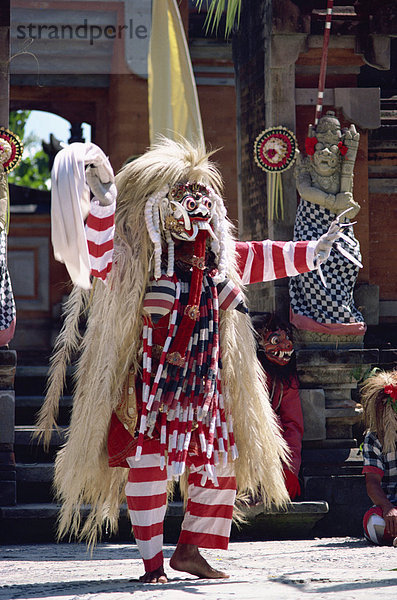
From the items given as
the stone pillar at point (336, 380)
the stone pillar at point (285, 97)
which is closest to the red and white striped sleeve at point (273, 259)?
the stone pillar at point (336, 380)

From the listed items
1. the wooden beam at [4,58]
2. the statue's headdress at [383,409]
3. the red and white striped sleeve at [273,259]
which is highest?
the wooden beam at [4,58]

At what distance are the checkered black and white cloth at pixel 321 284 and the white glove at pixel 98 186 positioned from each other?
112 inches

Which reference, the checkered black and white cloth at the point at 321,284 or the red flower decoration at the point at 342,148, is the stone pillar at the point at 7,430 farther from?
the red flower decoration at the point at 342,148

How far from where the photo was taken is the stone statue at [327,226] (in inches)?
270

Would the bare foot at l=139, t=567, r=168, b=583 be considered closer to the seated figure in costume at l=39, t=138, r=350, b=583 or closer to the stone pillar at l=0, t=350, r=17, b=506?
the seated figure in costume at l=39, t=138, r=350, b=583

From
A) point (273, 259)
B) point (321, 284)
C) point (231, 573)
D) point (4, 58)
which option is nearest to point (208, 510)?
point (231, 573)

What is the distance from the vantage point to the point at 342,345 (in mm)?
6863

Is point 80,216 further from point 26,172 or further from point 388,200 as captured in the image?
point 26,172

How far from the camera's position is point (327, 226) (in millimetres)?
6992

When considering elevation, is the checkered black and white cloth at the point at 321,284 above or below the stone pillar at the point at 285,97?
below

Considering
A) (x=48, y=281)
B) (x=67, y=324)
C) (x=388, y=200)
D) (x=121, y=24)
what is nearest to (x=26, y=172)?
(x=48, y=281)

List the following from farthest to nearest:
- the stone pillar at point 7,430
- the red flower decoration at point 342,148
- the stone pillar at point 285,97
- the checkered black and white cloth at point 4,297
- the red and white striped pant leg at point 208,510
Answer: the stone pillar at point 285,97
the red flower decoration at point 342,148
the checkered black and white cloth at point 4,297
the stone pillar at point 7,430
the red and white striped pant leg at point 208,510

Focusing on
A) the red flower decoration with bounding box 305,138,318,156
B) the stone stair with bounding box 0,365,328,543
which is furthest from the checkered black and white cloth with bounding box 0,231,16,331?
the red flower decoration with bounding box 305,138,318,156

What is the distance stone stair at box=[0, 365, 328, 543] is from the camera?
580 centimetres
